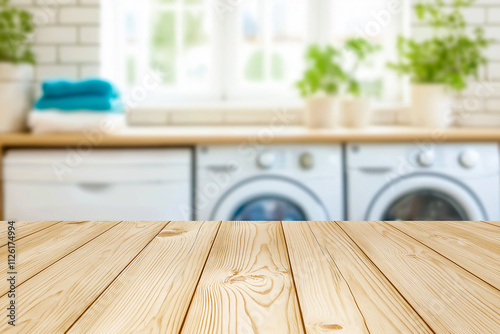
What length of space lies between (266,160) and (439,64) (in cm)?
112

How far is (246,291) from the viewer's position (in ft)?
1.61

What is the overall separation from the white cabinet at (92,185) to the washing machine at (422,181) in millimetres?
745

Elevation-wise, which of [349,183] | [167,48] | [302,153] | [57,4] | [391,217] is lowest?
[391,217]

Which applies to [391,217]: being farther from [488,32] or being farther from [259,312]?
[259,312]

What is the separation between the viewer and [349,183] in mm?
2002

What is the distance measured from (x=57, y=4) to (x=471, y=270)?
8.23 ft

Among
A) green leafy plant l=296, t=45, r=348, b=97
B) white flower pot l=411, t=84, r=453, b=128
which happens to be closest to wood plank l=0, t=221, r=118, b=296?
green leafy plant l=296, t=45, r=348, b=97

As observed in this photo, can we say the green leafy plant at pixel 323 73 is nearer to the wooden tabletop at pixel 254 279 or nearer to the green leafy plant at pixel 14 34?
the green leafy plant at pixel 14 34

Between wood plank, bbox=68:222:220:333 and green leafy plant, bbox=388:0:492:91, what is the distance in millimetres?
2073

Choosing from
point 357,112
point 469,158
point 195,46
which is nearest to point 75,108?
point 195,46

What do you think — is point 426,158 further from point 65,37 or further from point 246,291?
point 65,37

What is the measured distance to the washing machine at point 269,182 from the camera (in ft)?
6.44

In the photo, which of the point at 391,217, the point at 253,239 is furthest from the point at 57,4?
the point at 253,239

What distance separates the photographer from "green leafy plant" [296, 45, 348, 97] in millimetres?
2350
